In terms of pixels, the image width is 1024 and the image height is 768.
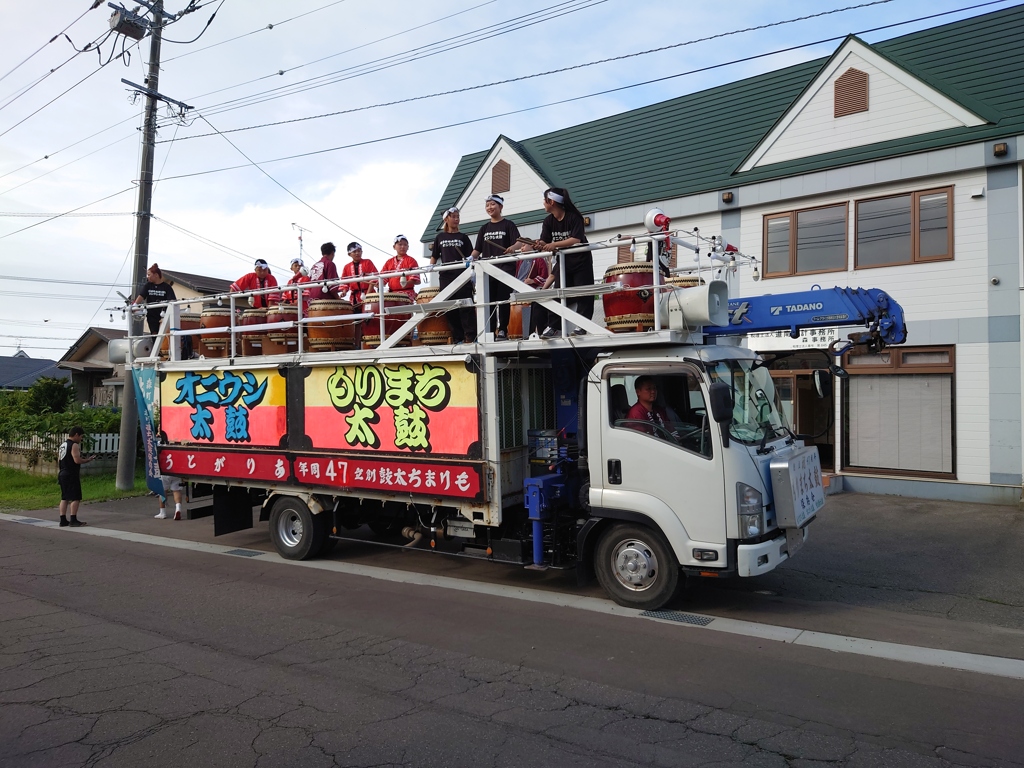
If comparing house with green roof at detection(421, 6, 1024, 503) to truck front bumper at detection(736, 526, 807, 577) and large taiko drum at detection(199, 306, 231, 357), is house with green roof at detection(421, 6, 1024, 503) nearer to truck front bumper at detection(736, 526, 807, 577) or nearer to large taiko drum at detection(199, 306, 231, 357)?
truck front bumper at detection(736, 526, 807, 577)

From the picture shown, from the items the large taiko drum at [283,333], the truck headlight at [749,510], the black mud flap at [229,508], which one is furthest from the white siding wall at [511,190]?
the truck headlight at [749,510]

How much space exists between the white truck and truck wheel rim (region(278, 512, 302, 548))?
0.09 ft

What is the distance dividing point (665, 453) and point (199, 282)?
30.0 m

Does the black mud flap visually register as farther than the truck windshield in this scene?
Yes

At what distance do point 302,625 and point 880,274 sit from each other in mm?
11608

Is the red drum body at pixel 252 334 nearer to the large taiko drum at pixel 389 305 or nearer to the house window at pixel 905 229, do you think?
the large taiko drum at pixel 389 305

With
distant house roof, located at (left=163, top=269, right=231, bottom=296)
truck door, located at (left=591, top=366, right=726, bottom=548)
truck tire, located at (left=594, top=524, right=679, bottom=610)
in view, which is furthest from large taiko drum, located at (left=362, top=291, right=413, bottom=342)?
distant house roof, located at (left=163, top=269, right=231, bottom=296)

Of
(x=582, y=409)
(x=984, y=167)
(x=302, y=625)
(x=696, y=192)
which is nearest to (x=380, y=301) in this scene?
(x=582, y=409)

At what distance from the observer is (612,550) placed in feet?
23.5

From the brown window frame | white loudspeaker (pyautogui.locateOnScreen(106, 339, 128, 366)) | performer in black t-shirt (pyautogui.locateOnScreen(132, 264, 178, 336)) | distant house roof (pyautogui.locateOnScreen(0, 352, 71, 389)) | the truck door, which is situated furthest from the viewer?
distant house roof (pyautogui.locateOnScreen(0, 352, 71, 389))

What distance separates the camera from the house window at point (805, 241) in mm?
14094

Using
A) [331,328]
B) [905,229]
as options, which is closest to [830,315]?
[331,328]

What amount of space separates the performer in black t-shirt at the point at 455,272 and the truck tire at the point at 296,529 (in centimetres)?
313

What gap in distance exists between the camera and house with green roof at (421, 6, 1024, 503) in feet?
41.1
